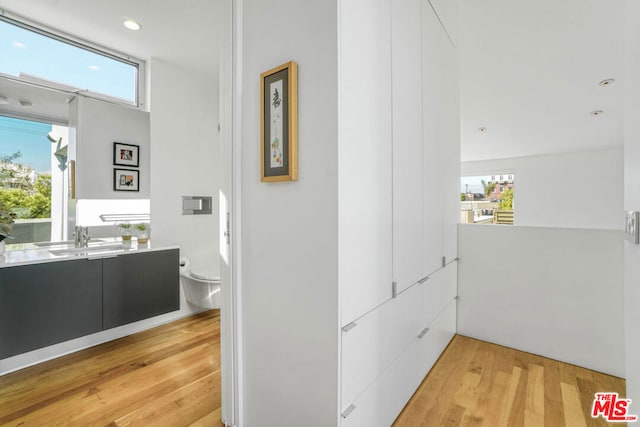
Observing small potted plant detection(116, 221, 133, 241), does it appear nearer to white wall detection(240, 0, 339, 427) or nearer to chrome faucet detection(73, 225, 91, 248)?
chrome faucet detection(73, 225, 91, 248)

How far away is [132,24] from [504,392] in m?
3.52

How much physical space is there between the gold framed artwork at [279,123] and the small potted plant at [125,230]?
203 centimetres

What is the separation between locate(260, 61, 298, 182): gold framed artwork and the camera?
118cm

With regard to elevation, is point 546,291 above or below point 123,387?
above

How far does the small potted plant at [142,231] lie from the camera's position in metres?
2.71

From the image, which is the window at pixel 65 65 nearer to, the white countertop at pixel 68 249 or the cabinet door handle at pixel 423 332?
the white countertop at pixel 68 249

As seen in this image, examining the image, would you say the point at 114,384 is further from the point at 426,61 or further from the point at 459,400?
the point at 426,61

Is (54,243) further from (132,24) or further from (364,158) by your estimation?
(364,158)

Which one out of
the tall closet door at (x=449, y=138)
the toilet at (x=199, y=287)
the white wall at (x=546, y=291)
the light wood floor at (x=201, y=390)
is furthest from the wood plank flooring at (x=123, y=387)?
the white wall at (x=546, y=291)

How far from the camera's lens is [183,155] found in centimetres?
305

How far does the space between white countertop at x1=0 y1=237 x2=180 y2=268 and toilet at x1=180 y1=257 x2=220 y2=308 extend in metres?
0.31

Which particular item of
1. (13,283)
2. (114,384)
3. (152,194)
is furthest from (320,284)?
(152,194)

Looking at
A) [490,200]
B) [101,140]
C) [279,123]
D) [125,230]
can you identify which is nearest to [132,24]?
[101,140]

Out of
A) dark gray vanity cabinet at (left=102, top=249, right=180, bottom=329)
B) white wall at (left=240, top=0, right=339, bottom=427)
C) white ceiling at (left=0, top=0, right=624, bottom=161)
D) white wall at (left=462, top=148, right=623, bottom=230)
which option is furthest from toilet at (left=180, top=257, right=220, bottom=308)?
white wall at (left=462, top=148, right=623, bottom=230)
